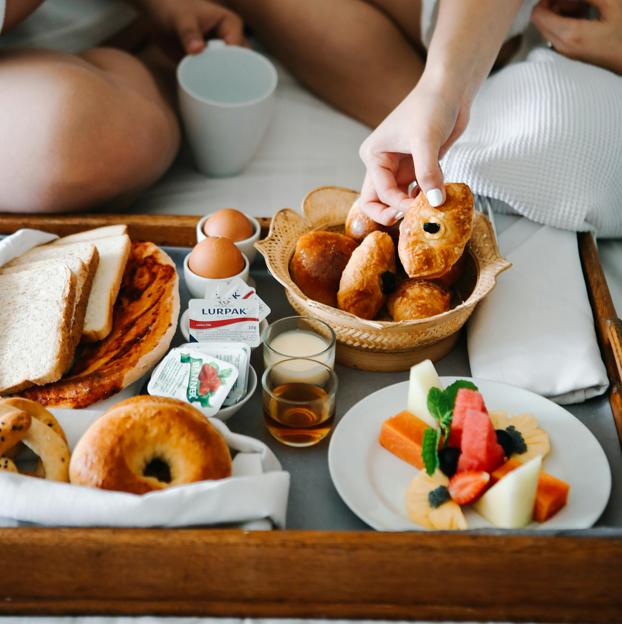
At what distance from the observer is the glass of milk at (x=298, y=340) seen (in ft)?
2.76

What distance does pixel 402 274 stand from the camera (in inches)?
37.7

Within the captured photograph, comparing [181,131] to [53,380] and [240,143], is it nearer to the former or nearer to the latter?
[240,143]

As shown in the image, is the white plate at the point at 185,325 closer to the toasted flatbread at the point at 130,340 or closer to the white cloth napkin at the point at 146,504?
the toasted flatbread at the point at 130,340

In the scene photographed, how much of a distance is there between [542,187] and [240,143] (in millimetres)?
531

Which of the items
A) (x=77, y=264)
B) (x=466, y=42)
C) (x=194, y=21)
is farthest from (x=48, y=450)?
(x=194, y=21)

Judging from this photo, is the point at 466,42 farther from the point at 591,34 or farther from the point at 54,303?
the point at 54,303

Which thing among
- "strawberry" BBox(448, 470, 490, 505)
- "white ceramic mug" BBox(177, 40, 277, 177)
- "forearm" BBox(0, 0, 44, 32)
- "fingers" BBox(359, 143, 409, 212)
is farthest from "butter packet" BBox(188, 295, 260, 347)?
"forearm" BBox(0, 0, 44, 32)

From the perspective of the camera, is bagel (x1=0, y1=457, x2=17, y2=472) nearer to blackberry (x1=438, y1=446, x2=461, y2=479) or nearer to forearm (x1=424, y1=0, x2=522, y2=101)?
blackberry (x1=438, y1=446, x2=461, y2=479)

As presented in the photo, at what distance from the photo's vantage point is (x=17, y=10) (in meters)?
1.25

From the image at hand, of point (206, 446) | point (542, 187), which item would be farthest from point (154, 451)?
point (542, 187)

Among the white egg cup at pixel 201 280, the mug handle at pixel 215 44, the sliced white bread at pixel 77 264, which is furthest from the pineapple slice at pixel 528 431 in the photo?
the mug handle at pixel 215 44

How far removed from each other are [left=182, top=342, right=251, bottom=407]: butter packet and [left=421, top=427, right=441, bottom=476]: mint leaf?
0.73 ft

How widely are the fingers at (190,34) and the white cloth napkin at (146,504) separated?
97cm

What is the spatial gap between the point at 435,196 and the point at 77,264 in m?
0.45
